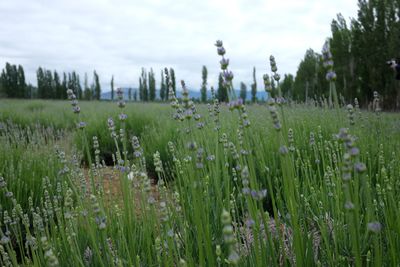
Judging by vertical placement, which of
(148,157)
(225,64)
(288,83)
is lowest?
(148,157)

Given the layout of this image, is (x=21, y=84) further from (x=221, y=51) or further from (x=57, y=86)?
(x=221, y=51)

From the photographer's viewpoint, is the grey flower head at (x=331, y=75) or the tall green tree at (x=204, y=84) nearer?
the grey flower head at (x=331, y=75)

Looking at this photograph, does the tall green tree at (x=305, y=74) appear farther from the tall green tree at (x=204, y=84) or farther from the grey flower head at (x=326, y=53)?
the grey flower head at (x=326, y=53)

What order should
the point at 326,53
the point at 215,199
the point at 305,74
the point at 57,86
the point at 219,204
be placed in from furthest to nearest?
the point at 57,86 < the point at 305,74 < the point at 215,199 < the point at 219,204 < the point at 326,53

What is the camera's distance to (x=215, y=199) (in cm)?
251

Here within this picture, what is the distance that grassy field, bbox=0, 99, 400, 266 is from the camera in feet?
3.84

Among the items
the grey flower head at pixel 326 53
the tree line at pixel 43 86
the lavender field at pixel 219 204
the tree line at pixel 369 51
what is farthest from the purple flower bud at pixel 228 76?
the tree line at pixel 43 86

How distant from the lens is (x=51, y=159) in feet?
12.1

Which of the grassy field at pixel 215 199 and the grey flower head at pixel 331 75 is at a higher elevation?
the grey flower head at pixel 331 75

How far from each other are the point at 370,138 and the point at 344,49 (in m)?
16.5

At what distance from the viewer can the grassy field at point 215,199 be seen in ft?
3.84

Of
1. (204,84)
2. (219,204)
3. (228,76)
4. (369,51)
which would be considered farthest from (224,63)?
(204,84)

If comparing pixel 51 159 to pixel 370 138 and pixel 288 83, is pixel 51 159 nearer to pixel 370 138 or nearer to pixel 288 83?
pixel 370 138

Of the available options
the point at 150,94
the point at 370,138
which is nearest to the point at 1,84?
the point at 150,94
